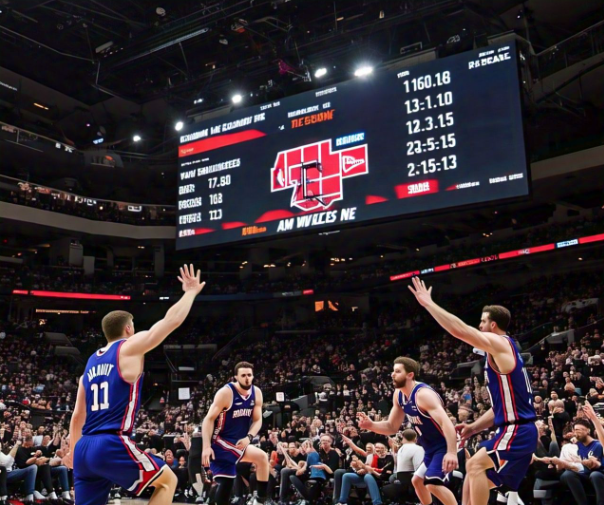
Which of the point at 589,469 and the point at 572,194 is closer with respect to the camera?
the point at 589,469

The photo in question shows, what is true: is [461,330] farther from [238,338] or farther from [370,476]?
[238,338]

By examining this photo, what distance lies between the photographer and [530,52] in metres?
22.6

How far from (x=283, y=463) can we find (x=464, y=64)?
11.8 meters

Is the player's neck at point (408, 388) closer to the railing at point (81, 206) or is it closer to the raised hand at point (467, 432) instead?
the raised hand at point (467, 432)

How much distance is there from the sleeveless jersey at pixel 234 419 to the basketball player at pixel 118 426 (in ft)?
9.26

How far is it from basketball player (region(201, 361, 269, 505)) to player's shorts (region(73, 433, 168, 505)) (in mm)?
2725

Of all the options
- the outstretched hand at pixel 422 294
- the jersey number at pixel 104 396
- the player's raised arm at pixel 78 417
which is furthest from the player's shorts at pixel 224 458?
the outstretched hand at pixel 422 294

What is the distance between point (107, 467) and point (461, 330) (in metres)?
2.97

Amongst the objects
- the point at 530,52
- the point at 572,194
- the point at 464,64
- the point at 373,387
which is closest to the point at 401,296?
the point at 572,194

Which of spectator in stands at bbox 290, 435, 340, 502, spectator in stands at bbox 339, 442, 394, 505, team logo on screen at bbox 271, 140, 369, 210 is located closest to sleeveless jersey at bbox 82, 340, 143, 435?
spectator in stands at bbox 339, 442, 394, 505

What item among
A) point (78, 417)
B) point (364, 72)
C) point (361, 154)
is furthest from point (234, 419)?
point (364, 72)

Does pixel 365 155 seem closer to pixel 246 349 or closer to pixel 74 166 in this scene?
pixel 246 349

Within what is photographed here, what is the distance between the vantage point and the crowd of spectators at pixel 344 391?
1246 centimetres

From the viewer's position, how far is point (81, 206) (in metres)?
35.1
